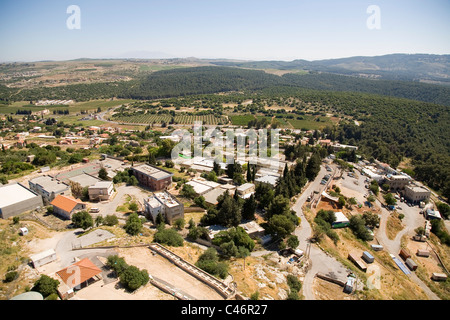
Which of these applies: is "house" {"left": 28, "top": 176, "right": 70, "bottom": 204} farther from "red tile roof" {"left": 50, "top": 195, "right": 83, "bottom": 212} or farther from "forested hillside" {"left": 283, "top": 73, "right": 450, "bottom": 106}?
"forested hillside" {"left": 283, "top": 73, "right": 450, "bottom": 106}

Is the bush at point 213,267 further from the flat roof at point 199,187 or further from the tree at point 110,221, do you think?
the flat roof at point 199,187

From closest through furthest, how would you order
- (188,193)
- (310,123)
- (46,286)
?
1. (46,286)
2. (188,193)
3. (310,123)

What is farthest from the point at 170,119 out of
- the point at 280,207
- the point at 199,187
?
the point at 280,207

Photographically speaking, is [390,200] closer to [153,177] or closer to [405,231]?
[405,231]

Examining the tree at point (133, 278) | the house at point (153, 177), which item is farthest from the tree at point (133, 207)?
the tree at point (133, 278)

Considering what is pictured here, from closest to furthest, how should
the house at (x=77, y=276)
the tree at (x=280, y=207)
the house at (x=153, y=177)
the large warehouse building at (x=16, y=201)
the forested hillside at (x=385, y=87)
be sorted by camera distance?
the house at (x=77, y=276)
the large warehouse building at (x=16, y=201)
the tree at (x=280, y=207)
the house at (x=153, y=177)
the forested hillside at (x=385, y=87)

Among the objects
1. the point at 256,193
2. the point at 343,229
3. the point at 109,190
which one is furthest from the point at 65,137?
the point at 343,229

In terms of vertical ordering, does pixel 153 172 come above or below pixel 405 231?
above
